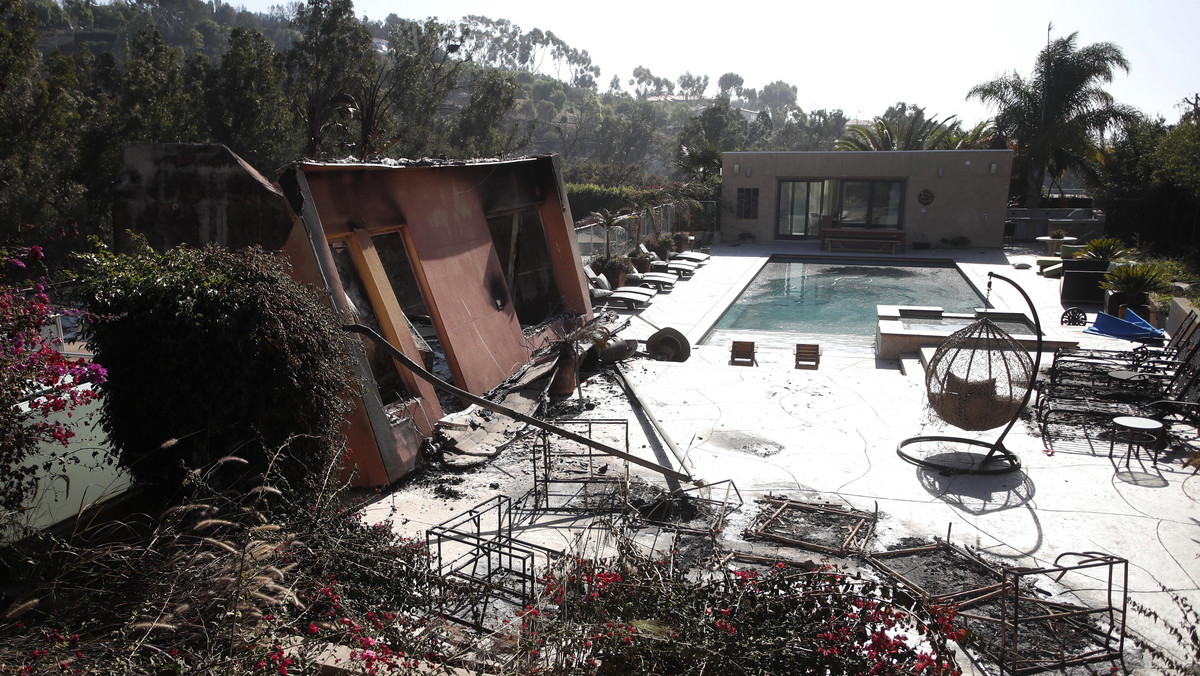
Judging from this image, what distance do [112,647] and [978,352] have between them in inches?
Answer: 334

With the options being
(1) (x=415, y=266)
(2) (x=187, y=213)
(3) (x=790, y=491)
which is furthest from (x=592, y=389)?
(2) (x=187, y=213)

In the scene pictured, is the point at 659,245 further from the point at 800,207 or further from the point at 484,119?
the point at 484,119

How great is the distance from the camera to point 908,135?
105 feet

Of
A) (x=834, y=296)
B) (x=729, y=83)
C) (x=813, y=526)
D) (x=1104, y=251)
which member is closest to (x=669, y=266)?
(x=834, y=296)

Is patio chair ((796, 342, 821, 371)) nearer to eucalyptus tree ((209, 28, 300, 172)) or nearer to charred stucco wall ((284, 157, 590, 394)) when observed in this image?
charred stucco wall ((284, 157, 590, 394))

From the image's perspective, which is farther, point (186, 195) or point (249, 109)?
point (249, 109)

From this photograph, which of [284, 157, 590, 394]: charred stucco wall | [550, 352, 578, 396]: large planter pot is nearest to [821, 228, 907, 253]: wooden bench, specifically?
[284, 157, 590, 394]: charred stucco wall

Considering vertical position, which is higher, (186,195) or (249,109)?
(249,109)

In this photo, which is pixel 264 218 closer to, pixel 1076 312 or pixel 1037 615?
pixel 1037 615

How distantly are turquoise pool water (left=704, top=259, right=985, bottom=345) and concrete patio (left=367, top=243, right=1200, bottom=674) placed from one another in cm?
436

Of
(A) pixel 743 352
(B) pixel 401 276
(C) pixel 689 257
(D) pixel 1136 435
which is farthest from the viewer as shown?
(C) pixel 689 257

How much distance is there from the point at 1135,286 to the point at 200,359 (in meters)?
16.4

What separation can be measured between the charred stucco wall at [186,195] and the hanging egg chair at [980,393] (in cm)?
705

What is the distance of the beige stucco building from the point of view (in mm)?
25938
